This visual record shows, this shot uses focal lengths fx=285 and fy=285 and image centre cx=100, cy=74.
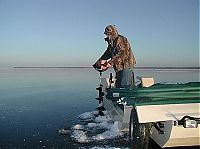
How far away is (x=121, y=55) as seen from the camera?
677 cm

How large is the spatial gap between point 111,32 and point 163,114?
3052 mm

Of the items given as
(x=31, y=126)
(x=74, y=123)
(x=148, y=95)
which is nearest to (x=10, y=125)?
(x=31, y=126)

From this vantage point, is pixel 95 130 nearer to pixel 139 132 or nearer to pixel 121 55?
pixel 121 55

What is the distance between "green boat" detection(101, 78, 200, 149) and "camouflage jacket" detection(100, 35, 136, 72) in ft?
3.33

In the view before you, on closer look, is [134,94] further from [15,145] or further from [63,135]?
[15,145]

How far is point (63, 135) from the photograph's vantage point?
Answer: 692cm

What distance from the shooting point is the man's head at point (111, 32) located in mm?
7094

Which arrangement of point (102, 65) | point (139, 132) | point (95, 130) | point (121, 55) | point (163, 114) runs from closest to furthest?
point (163, 114) < point (139, 132) < point (121, 55) < point (102, 65) < point (95, 130)

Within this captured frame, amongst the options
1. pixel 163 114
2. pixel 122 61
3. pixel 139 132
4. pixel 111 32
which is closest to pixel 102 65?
pixel 122 61

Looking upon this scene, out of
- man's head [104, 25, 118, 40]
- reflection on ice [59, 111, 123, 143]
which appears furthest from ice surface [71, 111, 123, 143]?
man's head [104, 25, 118, 40]

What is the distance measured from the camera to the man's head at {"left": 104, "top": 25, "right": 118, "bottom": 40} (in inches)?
279

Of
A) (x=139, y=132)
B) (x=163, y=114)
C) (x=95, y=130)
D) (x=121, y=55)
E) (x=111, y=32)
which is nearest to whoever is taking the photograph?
(x=163, y=114)

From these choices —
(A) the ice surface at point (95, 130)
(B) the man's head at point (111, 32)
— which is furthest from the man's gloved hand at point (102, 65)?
(A) the ice surface at point (95, 130)

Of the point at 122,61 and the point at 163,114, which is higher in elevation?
the point at 122,61
